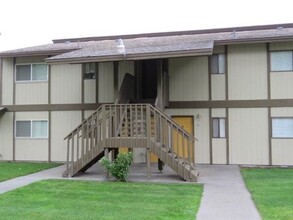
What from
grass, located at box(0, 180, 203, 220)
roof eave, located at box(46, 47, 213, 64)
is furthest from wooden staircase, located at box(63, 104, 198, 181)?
roof eave, located at box(46, 47, 213, 64)

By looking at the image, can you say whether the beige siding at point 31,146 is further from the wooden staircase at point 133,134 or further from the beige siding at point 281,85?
the beige siding at point 281,85

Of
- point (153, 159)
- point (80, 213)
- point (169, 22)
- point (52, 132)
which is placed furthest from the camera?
point (169, 22)

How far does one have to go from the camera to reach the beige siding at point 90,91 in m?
17.0

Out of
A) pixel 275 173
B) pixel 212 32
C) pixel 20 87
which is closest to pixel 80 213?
pixel 275 173

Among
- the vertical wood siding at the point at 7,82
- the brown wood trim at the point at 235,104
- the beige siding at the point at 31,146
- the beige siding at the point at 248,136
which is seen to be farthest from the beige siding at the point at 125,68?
the vertical wood siding at the point at 7,82

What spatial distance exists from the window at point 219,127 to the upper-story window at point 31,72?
26.1 feet

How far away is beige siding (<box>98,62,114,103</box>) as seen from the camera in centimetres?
1681

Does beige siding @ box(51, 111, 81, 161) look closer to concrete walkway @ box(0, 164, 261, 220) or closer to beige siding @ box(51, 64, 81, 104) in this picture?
beige siding @ box(51, 64, 81, 104)

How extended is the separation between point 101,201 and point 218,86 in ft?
28.5

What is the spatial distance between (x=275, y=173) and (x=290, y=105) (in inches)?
125

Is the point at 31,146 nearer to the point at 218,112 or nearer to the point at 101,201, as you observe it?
the point at 218,112

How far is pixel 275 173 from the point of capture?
1315 centimetres

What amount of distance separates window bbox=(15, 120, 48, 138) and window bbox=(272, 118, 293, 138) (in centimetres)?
996

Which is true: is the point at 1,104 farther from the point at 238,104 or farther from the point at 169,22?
the point at 169,22
